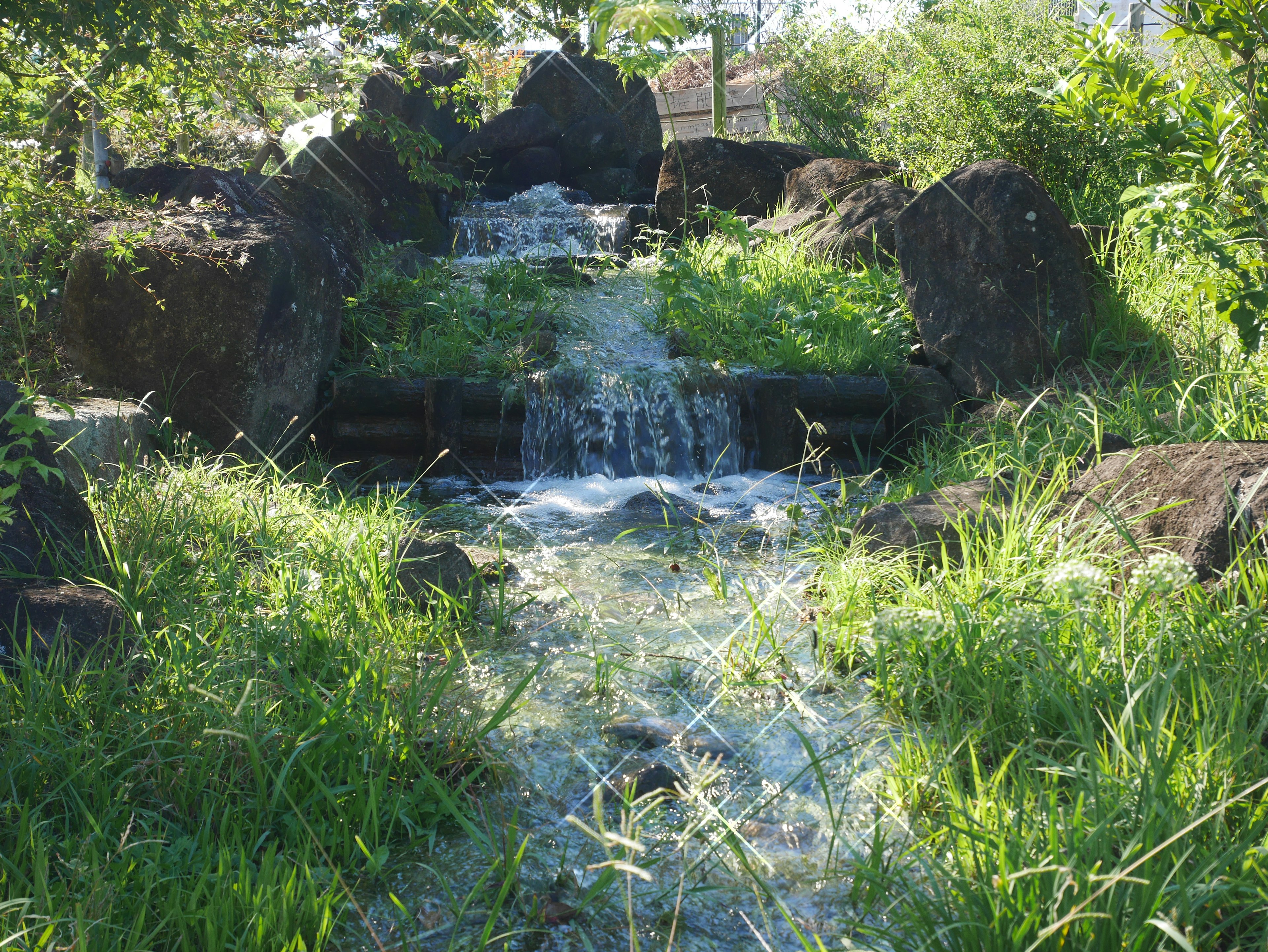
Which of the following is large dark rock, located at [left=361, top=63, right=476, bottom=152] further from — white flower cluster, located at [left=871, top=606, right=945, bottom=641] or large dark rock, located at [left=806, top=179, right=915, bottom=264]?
white flower cluster, located at [left=871, top=606, right=945, bottom=641]

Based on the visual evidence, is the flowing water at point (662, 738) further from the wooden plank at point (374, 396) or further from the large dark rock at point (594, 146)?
the large dark rock at point (594, 146)

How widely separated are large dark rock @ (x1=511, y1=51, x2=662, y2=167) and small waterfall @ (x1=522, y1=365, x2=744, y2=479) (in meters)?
11.3

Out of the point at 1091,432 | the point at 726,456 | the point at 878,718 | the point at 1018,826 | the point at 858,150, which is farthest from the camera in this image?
the point at 858,150

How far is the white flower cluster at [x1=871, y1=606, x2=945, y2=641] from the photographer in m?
2.15

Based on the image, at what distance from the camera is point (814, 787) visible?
266cm

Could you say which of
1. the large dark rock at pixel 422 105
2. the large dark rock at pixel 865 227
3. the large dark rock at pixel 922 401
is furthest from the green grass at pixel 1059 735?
the large dark rock at pixel 422 105

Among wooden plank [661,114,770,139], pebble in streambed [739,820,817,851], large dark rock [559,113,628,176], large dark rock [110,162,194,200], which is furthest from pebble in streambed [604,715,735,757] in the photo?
wooden plank [661,114,770,139]

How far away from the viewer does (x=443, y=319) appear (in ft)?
25.6

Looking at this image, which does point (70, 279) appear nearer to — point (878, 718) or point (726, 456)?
point (726, 456)

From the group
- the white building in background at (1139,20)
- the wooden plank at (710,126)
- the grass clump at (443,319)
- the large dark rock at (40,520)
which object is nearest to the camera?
the large dark rock at (40,520)

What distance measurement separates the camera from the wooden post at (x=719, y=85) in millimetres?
14383

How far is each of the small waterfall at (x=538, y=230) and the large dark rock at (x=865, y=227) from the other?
3.98m

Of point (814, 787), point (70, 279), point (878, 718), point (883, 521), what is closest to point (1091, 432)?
point (883, 521)

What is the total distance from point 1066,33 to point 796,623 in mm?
2300
